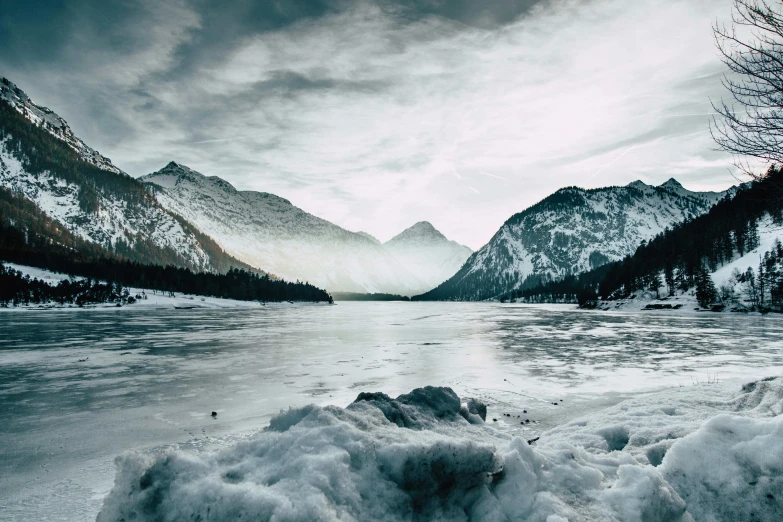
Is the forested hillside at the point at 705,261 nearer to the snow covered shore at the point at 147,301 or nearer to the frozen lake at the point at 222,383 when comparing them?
the frozen lake at the point at 222,383

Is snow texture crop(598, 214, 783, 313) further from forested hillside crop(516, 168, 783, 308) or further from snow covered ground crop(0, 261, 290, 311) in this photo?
snow covered ground crop(0, 261, 290, 311)

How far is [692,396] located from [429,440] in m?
9.27

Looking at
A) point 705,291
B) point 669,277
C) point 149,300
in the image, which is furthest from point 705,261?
point 149,300

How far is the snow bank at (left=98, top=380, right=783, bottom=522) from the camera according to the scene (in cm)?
355

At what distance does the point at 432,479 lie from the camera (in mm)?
4168

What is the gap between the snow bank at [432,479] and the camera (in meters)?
3.55

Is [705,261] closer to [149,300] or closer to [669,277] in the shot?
[669,277]

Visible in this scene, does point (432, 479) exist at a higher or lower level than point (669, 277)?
lower

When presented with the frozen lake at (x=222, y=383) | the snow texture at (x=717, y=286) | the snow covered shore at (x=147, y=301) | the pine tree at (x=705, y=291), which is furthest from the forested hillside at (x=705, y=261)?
the snow covered shore at (x=147, y=301)

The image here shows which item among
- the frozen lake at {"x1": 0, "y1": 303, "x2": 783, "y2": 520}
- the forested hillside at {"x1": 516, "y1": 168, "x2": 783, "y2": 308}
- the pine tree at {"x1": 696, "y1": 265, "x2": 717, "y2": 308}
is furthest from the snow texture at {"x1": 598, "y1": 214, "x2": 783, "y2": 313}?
the frozen lake at {"x1": 0, "y1": 303, "x2": 783, "y2": 520}

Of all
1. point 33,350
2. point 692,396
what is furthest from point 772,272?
point 33,350

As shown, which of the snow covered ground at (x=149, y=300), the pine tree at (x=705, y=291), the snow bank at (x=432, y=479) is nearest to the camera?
the snow bank at (x=432, y=479)

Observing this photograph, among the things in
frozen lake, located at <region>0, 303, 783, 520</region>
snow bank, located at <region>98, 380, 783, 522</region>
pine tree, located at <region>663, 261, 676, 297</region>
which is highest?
pine tree, located at <region>663, 261, 676, 297</region>

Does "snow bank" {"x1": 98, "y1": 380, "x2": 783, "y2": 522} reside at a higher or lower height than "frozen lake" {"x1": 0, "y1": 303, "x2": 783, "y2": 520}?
higher
